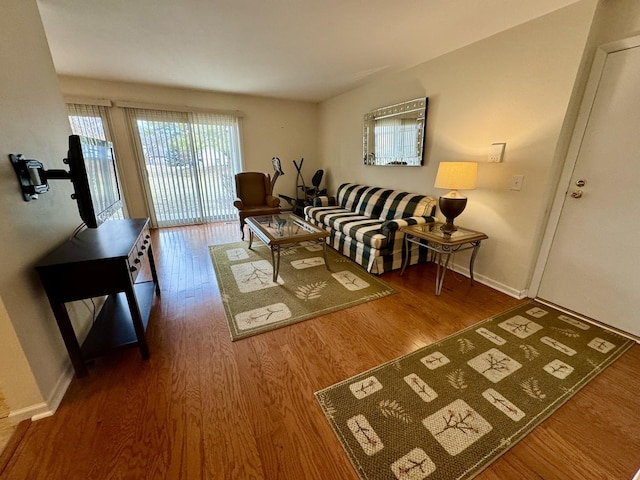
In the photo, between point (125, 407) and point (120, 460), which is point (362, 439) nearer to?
point (120, 460)

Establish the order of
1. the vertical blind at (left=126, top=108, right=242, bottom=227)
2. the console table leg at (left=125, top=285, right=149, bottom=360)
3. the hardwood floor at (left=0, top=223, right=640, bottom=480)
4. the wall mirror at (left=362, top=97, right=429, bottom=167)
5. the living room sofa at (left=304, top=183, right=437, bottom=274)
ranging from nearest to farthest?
the hardwood floor at (left=0, top=223, right=640, bottom=480) → the console table leg at (left=125, top=285, right=149, bottom=360) → the living room sofa at (left=304, top=183, right=437, bottom=274) → the wall mirror at (left=362, top=97, right=429, bottom=167) → the vertical blind at (left=126, top=108, right=242, bottom=227)

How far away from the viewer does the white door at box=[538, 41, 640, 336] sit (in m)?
1.73

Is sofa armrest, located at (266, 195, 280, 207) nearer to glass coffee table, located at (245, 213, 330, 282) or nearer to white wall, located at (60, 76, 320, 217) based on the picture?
glass coffee table, located at (245, 213, 330, 282)

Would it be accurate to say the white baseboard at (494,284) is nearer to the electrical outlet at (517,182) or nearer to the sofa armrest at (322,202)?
the electrical outlet at (517,182)

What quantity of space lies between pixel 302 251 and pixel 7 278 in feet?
8.48

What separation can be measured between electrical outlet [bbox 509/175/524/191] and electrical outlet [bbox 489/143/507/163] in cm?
21

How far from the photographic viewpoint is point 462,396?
1375 millimetres

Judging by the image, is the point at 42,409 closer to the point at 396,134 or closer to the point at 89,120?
the point at 396,134

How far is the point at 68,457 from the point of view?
109cm

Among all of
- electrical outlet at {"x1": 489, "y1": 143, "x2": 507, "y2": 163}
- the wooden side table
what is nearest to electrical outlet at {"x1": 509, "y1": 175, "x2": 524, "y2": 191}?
electrical outlet at {"x1": 489, "y1": 143, "x2": 507, "y2": 163}

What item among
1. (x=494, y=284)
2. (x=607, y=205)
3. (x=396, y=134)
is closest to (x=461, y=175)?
(x=607, y=205)

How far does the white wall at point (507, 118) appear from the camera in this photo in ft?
6.31

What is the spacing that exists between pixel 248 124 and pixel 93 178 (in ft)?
12.0

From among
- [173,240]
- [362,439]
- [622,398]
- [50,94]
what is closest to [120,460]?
[362,439]
